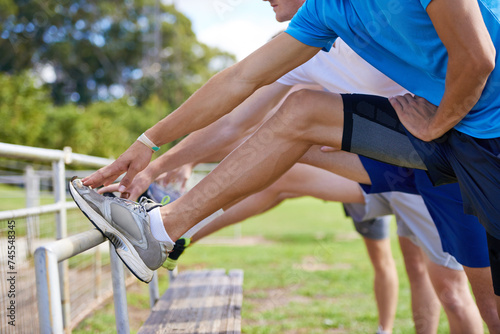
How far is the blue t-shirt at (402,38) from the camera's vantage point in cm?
119

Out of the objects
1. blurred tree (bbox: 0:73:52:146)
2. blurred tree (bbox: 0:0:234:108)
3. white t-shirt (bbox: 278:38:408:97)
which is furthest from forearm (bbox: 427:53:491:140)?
blurred tree (bbox: 0:0:234:108)

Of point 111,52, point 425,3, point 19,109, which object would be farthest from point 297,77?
point 111,52

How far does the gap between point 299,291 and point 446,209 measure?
2.74m

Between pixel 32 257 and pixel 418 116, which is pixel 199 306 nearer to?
pixel 32 257

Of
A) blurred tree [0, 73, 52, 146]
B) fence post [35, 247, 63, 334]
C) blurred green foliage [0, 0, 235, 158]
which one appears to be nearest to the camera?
fence post [35, 247, 63, 334]

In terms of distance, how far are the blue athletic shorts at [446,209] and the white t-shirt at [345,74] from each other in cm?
26

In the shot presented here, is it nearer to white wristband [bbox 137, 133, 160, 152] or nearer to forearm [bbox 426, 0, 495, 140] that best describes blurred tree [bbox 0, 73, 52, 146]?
white wristband [bbox 137, 133, 160, 152]

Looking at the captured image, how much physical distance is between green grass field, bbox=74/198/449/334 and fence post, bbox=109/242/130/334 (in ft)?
5.04

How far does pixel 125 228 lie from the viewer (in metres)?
1.33

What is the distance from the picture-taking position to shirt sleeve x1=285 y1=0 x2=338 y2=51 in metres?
1.28

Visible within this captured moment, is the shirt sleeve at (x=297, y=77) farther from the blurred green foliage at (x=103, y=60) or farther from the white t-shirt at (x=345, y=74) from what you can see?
the blurred green foliage at (x=103, y=60)

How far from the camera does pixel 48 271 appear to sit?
2.98ft

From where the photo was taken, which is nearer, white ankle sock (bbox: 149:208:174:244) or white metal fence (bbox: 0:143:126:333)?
white ankle sock (bbox: 149:208:174:244)

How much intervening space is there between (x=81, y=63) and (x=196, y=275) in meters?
27.2
